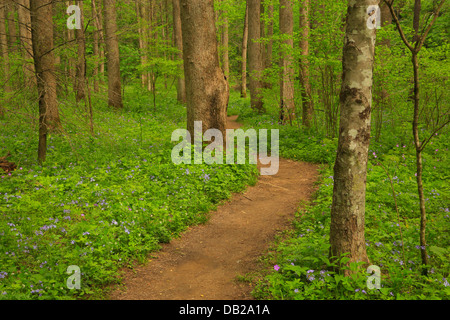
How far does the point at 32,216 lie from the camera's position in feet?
15.9

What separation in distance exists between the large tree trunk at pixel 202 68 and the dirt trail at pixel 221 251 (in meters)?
2.28

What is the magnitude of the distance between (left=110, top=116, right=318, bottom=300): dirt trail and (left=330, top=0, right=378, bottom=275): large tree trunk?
1.37m

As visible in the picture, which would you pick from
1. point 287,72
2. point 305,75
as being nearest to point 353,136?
point 305,75

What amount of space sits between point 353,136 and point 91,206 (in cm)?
410

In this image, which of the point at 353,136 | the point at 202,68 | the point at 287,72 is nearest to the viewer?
the point at 353,136

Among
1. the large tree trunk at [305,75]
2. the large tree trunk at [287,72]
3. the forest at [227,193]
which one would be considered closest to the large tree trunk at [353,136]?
the forest at [227,193]

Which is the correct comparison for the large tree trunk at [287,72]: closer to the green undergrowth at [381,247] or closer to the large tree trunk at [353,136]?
the green undergrowth at [381,247]

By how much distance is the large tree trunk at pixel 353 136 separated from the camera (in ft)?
10.8

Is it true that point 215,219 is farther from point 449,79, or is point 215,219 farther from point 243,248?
point 449,79

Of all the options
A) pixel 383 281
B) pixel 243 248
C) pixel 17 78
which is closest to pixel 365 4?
pixel 383 281

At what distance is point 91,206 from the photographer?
5.35 meters

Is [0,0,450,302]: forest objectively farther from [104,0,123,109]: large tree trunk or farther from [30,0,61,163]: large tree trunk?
[104,0,123,109]: large tree trunk

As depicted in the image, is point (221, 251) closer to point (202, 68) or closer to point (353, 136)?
point (353, 136)
